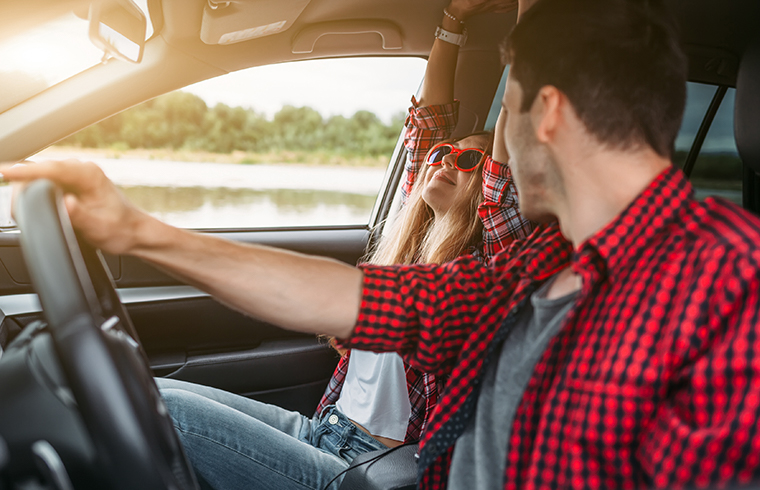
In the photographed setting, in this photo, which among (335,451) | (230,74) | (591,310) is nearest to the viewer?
(591,310)

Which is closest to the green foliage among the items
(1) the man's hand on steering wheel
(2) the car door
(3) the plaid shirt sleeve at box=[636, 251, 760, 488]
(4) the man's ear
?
(2) the car door

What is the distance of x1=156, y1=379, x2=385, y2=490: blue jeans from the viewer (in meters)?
1.35

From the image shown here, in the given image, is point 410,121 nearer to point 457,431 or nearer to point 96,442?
point 457,431

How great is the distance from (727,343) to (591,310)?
0.21 metres

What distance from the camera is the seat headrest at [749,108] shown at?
4.37 ft

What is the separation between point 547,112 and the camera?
0.90 meters

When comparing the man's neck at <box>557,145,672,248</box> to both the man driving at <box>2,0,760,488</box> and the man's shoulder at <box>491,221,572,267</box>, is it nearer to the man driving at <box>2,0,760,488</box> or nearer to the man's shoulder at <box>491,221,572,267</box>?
the man driving at <box>2,0,760,488</box>

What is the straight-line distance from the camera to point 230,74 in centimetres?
184

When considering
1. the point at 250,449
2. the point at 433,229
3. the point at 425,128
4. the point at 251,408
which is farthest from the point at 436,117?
the point at 250,449

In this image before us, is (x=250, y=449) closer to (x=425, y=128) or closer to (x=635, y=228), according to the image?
(x=635, y=228)

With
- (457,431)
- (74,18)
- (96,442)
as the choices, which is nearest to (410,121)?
(74,18)

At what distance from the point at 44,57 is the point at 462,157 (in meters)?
1.25

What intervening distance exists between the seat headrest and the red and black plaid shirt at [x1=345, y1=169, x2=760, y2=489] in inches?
27.1

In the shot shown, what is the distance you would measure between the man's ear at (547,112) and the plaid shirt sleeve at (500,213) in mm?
610
